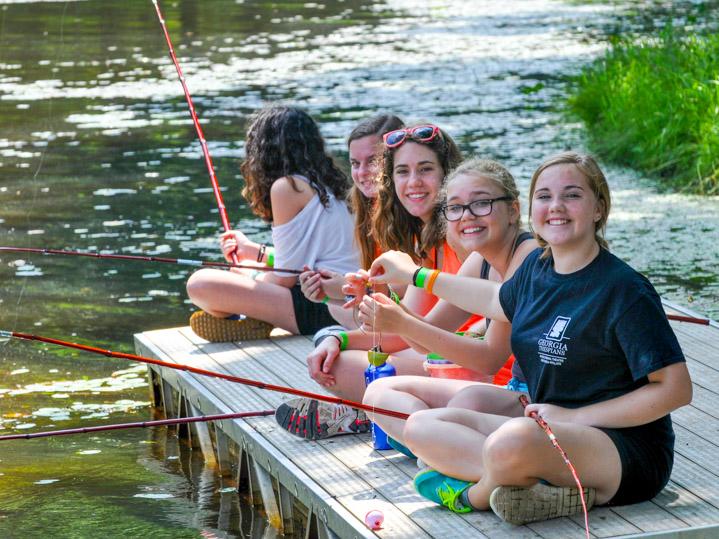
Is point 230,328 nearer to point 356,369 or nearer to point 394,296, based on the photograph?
point 356,369

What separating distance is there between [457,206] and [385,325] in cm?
43

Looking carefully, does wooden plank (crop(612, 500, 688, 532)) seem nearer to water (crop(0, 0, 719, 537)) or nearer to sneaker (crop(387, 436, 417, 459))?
sneaker (crop(387, 436, 417, 459))

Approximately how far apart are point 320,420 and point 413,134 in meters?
1.02

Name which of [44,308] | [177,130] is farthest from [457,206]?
[177,130]

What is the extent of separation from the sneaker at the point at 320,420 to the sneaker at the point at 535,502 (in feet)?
3.33

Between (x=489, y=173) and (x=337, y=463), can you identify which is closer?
(x=489, y=173)

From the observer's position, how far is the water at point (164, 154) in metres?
5.48

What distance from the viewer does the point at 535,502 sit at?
3635 millimetres

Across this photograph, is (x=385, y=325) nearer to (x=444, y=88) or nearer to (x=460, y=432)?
(x=460, y=432)

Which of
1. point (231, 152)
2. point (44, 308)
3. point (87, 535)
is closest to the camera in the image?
point (87, 535)

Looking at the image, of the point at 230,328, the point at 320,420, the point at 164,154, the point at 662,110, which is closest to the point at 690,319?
the point at 320,420

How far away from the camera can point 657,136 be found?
1023 cm

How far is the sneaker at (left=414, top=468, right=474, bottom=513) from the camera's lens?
12.5 ft

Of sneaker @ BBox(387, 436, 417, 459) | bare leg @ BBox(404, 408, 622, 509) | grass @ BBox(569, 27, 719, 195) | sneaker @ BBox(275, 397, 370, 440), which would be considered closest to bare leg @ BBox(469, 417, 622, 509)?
bare leg @ BBox(404, 408, 622, 509)
